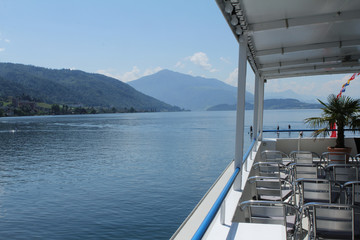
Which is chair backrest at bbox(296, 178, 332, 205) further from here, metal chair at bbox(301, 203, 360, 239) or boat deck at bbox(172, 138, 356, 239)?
metal chair at bbox(301, 203, 360, 239)

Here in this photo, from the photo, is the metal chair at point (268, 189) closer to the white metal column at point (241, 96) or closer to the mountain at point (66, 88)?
the white metal column at point (241, 96)

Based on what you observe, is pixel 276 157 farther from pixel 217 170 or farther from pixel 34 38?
pixel 34 38

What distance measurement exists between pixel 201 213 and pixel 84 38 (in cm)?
12888

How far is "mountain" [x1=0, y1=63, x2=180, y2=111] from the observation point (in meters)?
124

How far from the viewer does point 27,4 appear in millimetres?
113688

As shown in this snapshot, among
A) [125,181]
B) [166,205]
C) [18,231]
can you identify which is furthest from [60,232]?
[125,181]

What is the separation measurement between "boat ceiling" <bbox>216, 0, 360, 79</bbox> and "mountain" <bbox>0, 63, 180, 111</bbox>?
396ft

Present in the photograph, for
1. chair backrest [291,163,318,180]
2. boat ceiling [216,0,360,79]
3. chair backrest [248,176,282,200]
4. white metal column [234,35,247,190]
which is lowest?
chair backrest [248,176,282,200]

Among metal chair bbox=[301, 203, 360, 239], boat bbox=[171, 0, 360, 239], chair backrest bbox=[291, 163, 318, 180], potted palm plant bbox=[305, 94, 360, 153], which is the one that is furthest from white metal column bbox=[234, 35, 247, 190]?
potted palm plant bbox=[305, 94, 360, 153]

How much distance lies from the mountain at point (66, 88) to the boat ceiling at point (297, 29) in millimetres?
120719

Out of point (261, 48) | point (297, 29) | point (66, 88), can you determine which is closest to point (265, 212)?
point (297, 29)

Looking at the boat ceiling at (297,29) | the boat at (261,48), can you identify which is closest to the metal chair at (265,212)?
the boat at (261,48)

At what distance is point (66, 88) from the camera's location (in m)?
138

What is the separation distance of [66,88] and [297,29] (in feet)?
467
